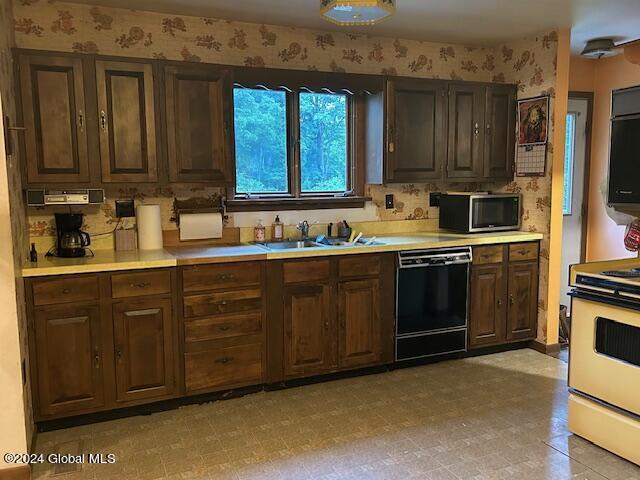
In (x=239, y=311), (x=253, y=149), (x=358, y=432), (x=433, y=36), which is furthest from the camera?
(x=433, y=36)

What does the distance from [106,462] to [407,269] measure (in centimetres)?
221

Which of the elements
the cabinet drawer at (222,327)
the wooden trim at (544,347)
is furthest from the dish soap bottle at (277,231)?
the wooden trim at (544,347)

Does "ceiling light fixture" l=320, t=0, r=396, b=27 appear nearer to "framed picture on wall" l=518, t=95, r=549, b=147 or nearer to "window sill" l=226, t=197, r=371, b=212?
"window sill" l=226, t=197, r=371, b=212

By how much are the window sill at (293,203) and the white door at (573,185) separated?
230cm

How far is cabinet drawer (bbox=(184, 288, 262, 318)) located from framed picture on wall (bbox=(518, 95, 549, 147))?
255 cm

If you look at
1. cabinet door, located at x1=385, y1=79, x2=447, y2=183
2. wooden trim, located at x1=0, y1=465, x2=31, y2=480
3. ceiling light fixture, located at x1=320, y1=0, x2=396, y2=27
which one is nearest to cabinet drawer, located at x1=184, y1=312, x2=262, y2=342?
wooden trim, located at x1=0, y1=465, x2=31, y2=480

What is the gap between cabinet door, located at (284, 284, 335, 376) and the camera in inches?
138

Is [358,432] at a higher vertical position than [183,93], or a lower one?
lower

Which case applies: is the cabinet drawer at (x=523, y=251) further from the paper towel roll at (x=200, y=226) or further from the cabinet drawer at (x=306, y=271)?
the paper towel roll at (x=200, y=226)

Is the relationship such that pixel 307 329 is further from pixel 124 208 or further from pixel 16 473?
pixel 16 473

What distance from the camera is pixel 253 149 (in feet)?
13.1

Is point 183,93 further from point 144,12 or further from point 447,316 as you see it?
point 447,316

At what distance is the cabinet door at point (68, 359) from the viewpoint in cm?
292

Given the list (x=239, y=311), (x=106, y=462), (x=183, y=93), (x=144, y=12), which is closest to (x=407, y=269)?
(x=239, y=311)
